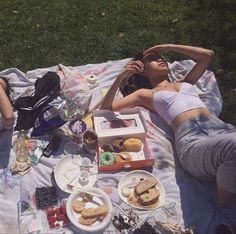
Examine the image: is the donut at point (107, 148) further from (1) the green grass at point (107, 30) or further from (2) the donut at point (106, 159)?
(1) the green grass at point (107, 30)

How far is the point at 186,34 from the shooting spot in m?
7.08

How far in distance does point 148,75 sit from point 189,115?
2.90 feet

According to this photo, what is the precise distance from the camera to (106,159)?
4711 millimetres

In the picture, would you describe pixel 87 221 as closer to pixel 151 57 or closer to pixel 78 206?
pixel 78 206

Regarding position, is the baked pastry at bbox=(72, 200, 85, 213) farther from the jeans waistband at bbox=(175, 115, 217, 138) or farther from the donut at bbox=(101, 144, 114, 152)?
the jeans waistband at bbox=(175, 115, 217, 138)

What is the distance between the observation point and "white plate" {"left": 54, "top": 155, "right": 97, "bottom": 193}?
448 cm

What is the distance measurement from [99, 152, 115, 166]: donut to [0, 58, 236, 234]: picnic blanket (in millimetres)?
130

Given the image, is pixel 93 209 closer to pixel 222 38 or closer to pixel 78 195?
pixel 78 195

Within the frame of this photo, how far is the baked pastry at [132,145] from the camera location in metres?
4.80

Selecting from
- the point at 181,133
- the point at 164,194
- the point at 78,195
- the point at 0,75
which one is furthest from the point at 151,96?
the point at 0,75

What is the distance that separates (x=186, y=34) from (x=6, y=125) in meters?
3.78

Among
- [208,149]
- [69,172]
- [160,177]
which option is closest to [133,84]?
[160,177]

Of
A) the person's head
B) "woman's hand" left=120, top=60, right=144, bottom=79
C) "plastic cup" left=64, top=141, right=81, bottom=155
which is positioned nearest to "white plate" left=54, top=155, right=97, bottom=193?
"plastic cup" left=64, top=141, right=81, bottom=155

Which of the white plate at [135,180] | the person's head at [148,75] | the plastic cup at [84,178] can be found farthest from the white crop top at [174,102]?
the plastic cup at [84,178]
